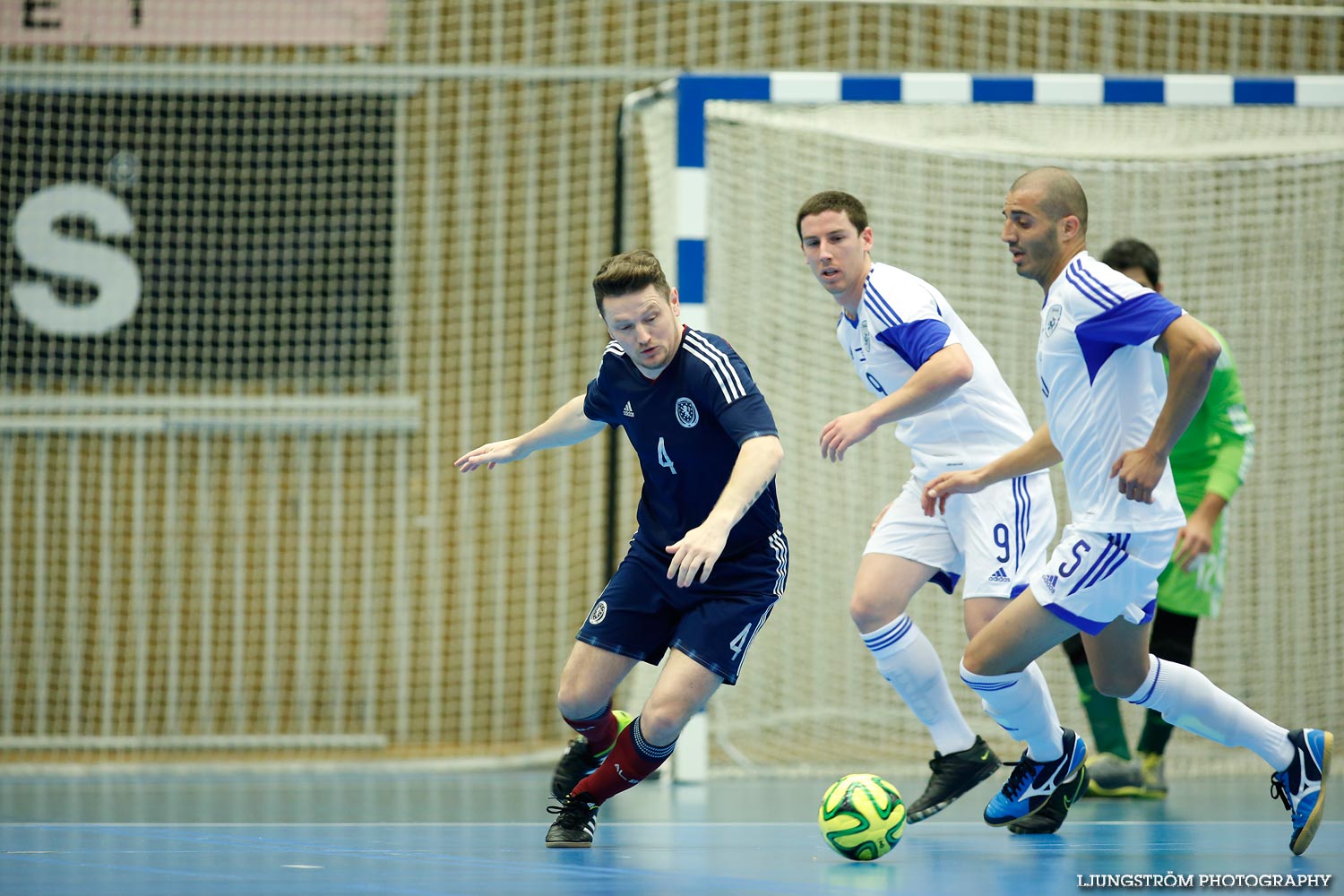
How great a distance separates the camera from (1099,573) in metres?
3.64

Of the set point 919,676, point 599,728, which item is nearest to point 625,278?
point 599,728

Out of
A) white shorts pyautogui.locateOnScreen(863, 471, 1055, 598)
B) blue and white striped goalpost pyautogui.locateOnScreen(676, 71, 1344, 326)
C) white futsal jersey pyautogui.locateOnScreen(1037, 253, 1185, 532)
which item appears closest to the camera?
white futsal jersey pyautogui.locateOnScreen(1037, 253, 1185, 532)

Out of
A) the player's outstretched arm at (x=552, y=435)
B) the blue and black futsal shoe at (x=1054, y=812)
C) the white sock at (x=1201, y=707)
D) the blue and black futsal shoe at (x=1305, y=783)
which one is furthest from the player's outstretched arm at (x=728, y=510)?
the blue and black futsal shoe at (x=1305, y=783)

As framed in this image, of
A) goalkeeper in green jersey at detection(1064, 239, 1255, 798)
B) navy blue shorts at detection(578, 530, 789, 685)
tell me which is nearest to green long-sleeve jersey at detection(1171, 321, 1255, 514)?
goalkeeper in green jersey at detection(1064, 239, 1255, 798)

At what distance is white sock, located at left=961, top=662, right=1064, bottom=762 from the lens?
4.05m

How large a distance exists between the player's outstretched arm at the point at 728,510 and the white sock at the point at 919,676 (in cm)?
102

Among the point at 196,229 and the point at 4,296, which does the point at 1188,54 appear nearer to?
the point at 196,229

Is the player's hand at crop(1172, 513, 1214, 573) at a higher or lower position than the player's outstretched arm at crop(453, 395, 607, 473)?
lower

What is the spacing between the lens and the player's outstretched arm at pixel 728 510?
10.7 ft

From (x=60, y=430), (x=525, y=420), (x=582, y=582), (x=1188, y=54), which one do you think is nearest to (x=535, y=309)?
(x=525, y=420)

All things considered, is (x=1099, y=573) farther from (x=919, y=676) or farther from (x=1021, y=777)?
(x=919, y=676)

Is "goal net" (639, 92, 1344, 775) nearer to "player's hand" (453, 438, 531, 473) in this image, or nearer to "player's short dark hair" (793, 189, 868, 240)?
"player's short dark hair" (793, 189, 868, 240)

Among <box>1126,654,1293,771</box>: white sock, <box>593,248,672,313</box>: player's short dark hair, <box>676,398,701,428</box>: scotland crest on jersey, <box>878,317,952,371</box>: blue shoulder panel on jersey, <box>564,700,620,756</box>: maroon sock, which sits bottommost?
<box>564,700,620,756</box>: maroon sock

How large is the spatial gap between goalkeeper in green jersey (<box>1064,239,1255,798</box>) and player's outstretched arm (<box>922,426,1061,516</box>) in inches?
41.2
